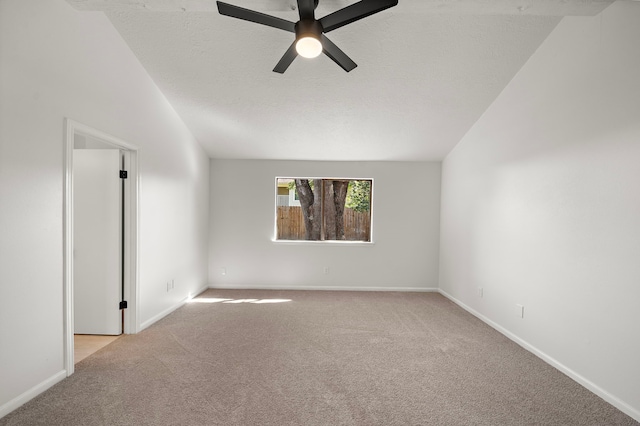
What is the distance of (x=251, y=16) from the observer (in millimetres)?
2029

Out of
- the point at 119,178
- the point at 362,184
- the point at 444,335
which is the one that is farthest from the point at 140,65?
the point at 444,335

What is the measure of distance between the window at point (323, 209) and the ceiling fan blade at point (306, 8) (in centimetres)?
370

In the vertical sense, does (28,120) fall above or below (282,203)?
above

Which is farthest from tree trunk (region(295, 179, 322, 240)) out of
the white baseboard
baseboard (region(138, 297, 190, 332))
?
baseboard (region(138, 297, 190, 332))

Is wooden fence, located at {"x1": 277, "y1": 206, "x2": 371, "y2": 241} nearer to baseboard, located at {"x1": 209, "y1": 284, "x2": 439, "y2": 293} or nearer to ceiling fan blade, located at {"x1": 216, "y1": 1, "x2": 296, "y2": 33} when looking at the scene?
baseboard, located at {"x1": 209, "y1": 284, "x2": 439, "y2": 293}

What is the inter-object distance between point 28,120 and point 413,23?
3.02m

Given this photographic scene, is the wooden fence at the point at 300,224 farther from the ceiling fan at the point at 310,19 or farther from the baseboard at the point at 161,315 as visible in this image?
the ceiling fan at the point at 310,19

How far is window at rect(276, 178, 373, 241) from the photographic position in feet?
18.6

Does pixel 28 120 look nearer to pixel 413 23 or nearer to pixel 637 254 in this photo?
pixel 413 23

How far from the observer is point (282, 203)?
A: 18.7ft

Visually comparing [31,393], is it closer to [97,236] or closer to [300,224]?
[97,236]

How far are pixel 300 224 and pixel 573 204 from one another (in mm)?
3915

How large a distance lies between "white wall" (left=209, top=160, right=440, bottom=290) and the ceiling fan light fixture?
3.38 meters

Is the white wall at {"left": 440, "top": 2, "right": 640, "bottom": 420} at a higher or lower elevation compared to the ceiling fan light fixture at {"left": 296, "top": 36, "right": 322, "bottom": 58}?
lower
